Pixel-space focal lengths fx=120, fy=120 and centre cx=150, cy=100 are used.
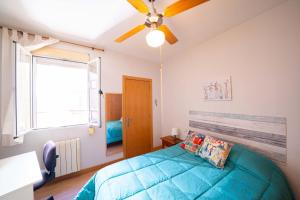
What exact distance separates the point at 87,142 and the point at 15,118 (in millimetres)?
1175

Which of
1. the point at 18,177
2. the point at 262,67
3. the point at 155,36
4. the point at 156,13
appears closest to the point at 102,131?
the point at 18,177

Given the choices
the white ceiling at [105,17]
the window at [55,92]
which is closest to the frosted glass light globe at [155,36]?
the white ceiling at [105,17]

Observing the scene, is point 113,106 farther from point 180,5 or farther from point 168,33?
point 180,5

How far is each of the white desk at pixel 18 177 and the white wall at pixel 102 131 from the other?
55 cm

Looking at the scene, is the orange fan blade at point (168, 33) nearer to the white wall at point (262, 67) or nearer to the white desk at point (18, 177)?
the white wall at point (262, 67)

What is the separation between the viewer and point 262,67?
1.67 metres

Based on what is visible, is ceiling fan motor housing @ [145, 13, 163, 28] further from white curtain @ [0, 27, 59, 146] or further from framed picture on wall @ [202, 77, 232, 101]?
white curtain @ [0, 27, 59, 146]

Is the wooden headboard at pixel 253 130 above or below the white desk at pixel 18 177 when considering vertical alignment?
above

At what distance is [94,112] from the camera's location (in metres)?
2.43

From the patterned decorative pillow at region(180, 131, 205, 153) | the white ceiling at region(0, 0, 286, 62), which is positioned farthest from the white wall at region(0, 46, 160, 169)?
the patterned decorative pillow at region(180, 131, 205, 153)

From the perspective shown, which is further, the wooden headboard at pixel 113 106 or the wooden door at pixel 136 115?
the wooden door at pixel 136 115

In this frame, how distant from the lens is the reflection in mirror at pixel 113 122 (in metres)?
2.72

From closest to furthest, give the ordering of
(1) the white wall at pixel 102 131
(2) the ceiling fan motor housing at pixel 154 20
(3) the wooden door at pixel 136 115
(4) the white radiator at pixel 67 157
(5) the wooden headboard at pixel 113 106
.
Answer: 1. (2) the ceiling fan motor housing at pixel 154 20
2. (1) the white wall at pixel 102 131
3. (4) the white radiator at pixel 67 157
4. (5) the wooden headboard at pixel 113 106
5. (3) the wooden door at pixel 136 115

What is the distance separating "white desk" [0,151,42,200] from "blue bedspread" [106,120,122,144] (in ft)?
4.46
